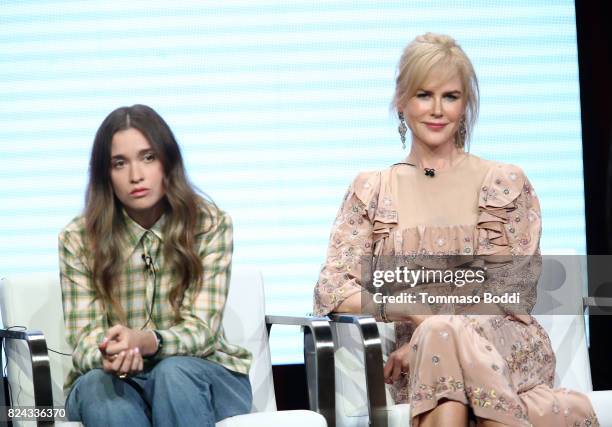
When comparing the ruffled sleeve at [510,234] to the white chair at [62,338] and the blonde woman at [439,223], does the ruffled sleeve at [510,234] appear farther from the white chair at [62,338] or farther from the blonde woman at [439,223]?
the white chair at [62,338]

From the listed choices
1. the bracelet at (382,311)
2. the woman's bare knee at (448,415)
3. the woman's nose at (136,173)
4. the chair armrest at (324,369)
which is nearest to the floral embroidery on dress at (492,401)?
the woman's bare knee at (448,415)

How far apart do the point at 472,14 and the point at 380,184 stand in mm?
1077

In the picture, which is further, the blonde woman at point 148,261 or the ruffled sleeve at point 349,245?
the ruffled sleeve at point 349,245

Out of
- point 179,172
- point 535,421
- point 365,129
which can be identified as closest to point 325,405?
point 535,421

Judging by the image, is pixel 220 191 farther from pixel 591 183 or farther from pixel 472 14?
pixel 591 183

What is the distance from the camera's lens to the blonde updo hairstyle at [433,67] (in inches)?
128

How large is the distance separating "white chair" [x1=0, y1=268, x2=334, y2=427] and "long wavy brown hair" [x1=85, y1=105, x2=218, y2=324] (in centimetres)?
25

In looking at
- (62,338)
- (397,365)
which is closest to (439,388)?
(397,365)

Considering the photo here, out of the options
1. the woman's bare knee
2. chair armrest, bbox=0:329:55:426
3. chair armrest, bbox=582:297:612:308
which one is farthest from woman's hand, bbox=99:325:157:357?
chair armrest, bbox=582:297:612:308

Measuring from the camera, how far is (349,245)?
3.33 meters

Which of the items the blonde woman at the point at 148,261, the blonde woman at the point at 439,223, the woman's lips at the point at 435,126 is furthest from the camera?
the woman's lips at the point at 435,126

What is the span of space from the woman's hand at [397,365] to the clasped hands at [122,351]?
87 cm

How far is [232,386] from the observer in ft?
9.55

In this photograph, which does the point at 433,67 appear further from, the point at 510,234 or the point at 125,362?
the point at 125,362
